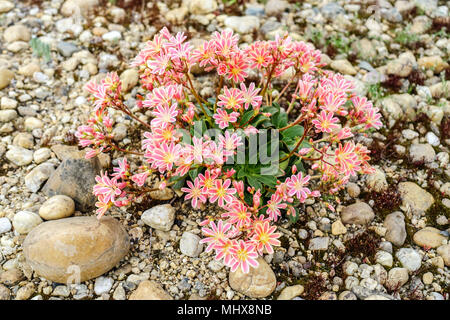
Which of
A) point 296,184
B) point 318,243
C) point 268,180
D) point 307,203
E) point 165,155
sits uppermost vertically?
point 165,155

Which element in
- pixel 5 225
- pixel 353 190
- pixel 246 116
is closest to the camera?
pixel 246 116

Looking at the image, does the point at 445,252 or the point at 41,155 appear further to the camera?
the point at 41,155

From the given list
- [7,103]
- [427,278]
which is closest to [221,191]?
[427,278]

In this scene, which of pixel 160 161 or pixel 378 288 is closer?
pixel 160 161

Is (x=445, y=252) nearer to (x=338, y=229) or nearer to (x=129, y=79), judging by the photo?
(x=338, y=229)

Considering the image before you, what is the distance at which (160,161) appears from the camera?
343 centimetres

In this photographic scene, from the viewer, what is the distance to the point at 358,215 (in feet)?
14.3

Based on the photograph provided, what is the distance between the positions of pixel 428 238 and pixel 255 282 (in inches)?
74.4

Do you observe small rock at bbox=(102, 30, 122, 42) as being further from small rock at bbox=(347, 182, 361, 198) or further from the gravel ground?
small rock at bbox=(347, 182, 361, 198)

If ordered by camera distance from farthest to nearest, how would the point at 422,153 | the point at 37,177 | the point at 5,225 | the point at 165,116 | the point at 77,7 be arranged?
the point at 77,7 < the point at 422,153 < the point at 37,177 < the point at 5,225 < the point at 165,116

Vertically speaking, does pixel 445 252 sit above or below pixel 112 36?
below

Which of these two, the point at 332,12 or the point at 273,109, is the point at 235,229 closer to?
the point at 273,109
